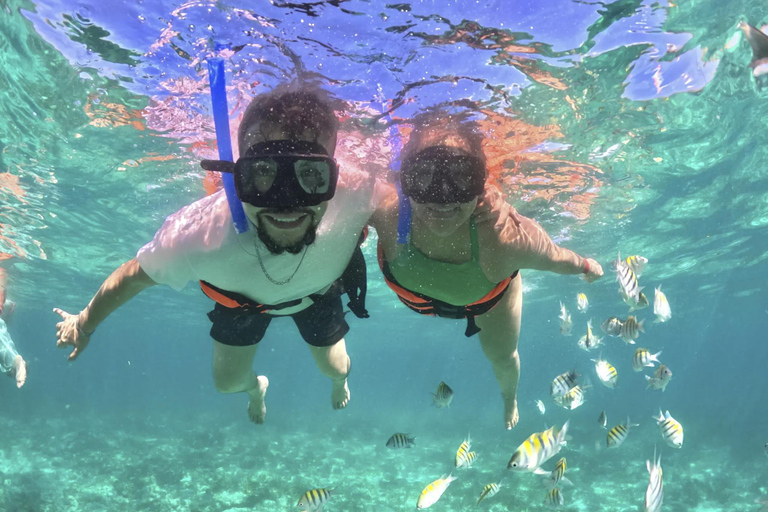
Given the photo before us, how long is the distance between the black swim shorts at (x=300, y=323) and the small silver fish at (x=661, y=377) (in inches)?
240

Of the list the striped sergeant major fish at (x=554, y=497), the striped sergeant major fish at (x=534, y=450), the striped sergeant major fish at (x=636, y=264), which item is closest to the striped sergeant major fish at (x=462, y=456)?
the striped sergeant major fish at (x=554, y=497)

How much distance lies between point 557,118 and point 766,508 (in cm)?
877

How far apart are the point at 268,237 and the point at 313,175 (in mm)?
798

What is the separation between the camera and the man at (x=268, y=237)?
12.1 feet

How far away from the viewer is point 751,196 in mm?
18516

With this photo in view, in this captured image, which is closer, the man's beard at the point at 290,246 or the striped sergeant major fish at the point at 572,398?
the man's beard at the point at 290,246

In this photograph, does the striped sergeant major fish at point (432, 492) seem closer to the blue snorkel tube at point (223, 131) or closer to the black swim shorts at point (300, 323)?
the black swim shorts at point (300, 323)

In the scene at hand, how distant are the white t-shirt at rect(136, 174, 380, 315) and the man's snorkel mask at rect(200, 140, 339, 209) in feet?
2.78

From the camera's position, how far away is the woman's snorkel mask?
444 centimetres

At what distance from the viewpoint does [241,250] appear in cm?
446

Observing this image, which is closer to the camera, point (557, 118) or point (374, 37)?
point (374, 37)

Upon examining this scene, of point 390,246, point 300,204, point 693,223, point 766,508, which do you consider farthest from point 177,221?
point 693,223

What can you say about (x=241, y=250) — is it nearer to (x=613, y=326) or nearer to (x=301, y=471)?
(x=613, y=326)

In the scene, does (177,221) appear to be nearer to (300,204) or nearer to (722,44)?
(300,204)
